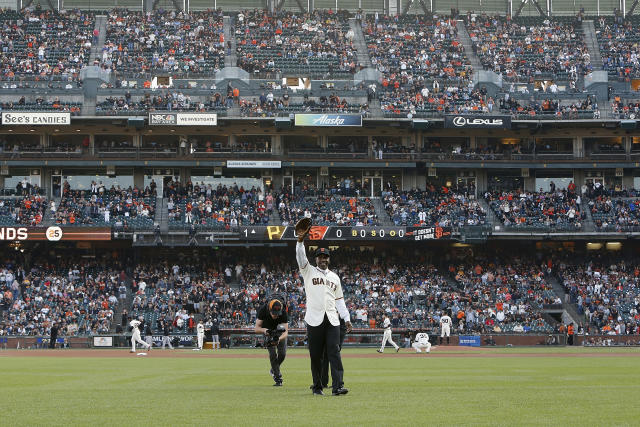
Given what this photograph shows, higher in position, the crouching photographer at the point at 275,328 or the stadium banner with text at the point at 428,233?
the stadium banner with text at the point at 428,233

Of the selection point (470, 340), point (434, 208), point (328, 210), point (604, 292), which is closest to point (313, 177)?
point (328, 210)

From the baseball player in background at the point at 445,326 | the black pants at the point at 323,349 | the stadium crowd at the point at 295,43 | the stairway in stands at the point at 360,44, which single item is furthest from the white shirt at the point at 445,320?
the black pants at the point at 323,349

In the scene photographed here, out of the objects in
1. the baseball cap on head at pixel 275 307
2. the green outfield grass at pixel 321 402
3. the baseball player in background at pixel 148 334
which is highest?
the baseball cap on head at pixel 275 307

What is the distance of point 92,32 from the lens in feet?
217

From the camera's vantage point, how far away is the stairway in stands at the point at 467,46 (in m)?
65.0

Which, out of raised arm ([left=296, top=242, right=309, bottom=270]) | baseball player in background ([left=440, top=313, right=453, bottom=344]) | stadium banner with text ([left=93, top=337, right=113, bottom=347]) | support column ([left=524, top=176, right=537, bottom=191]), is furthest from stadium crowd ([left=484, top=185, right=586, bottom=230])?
raised arm ([left=296, top=242, right=309, bottom=270])

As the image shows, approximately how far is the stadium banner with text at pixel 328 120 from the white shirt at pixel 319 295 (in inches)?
1758

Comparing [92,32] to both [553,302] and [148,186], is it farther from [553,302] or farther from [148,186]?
[553,302]

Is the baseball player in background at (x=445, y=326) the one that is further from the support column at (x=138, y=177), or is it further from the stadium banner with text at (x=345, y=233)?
the support column at (x=138, y=177)

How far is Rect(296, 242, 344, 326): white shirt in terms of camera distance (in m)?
12.7

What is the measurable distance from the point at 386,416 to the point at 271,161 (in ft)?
162

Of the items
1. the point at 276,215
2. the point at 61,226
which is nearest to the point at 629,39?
the point at 276,215

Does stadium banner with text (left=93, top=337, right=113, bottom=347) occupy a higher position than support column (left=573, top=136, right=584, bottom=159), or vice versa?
support column (left=573, top=136, right=584, bottom=159)

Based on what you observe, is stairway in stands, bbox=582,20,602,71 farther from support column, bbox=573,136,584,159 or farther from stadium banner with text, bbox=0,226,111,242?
stadium banner with text, bbox=0,226,111,242
